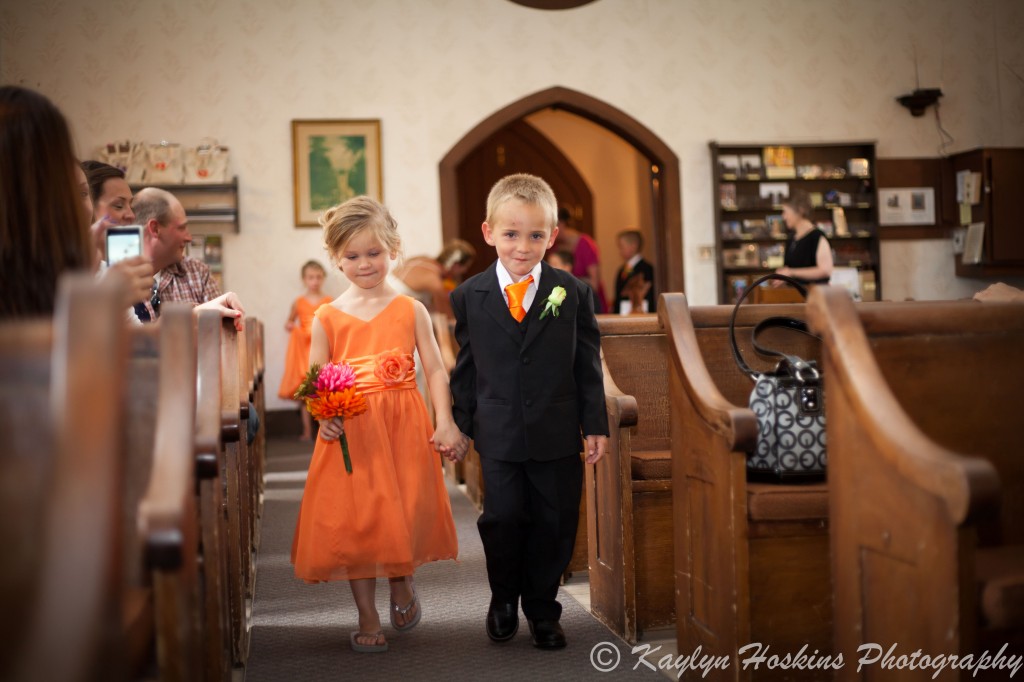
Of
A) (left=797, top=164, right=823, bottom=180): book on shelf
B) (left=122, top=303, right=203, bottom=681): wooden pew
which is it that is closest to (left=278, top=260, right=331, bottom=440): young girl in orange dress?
(left=797, top=164, right=823, bottom=180): book on shelf

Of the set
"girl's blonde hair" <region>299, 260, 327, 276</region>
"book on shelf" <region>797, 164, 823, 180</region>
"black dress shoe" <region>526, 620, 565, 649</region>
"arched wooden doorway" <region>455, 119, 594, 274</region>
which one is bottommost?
"black dress shoe" <region>526, 620, 565, 649</region>

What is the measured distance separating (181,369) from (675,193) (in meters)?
8.67

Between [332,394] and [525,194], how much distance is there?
786mm

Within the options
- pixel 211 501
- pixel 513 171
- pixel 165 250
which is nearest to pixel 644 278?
pixel 513 171

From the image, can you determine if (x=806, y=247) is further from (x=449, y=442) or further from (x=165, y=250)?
(x=449, y=442)

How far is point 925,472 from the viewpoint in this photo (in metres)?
1.69

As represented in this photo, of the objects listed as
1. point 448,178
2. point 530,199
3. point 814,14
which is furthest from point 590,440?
point 814,14

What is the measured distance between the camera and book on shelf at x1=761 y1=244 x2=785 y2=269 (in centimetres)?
999

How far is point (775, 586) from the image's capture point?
2.43 m

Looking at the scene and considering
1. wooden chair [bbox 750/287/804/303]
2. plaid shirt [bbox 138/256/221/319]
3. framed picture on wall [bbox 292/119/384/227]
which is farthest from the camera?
framed picture on wall [bbox 292/119/384/227]

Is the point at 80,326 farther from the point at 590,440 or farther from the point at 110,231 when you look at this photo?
the point at 590,440

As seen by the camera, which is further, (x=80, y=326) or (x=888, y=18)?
(x=888, y=18)

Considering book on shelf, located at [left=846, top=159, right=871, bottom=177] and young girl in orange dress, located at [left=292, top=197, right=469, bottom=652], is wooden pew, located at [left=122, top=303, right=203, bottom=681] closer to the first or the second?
young girl in orange dress, located at [left=292, top=197, right=469, bottom=652]

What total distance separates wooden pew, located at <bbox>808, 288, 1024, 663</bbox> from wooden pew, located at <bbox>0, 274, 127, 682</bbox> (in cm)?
120
